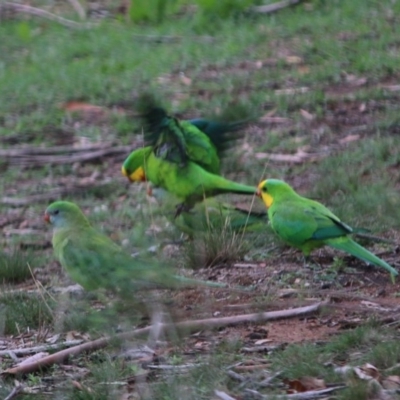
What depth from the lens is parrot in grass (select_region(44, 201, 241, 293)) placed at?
527cm

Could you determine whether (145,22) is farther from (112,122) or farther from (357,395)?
(357,395)

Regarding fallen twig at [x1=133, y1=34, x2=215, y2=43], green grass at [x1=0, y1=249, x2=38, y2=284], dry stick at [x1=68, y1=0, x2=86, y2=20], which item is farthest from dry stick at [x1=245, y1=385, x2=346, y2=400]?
dry stick at [x1=68, y1=0, x2=86, y2=20]

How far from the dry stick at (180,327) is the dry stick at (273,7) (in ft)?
23.4

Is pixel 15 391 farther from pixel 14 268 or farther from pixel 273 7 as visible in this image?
pixel 273 7

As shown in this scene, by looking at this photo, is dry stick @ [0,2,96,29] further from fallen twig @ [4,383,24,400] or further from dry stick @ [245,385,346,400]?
dry stick @ [245,385,346,400]

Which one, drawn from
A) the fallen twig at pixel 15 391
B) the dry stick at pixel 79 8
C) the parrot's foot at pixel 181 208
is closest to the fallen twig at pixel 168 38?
the dry stick at pixel 79 8

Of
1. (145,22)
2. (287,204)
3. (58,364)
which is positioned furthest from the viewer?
(145,22)

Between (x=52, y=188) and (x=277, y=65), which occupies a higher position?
(x=277, y=65)

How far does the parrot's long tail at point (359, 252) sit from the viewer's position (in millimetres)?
5678

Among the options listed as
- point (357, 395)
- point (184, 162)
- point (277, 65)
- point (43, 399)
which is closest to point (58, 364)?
point (43, 399)

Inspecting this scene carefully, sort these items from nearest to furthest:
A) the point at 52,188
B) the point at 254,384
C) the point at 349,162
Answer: the point at 254,384 < the point at 349,162 < the point at 52,188

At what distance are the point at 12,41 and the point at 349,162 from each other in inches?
242

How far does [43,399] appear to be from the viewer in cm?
437

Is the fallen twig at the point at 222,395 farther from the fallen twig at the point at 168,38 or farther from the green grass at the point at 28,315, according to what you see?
Answer: the fallen twig at the point at 168,38
